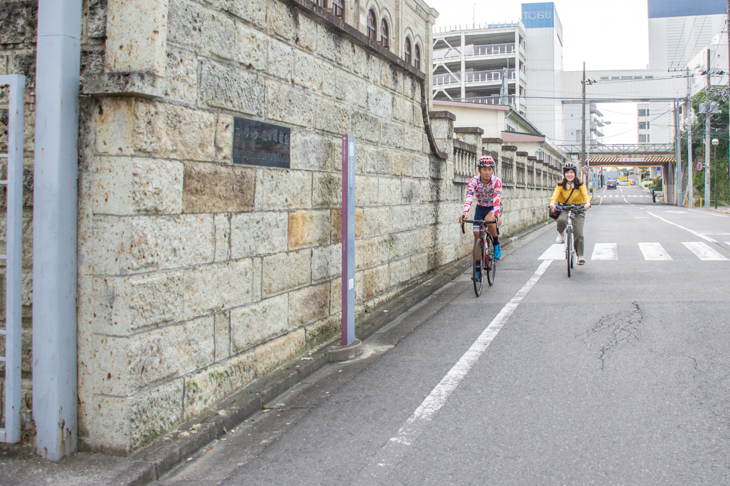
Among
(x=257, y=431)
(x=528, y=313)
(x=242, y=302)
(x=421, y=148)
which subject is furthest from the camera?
(x=421, y=148)

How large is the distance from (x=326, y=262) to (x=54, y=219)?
327 cm

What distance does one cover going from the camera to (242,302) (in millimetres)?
5117

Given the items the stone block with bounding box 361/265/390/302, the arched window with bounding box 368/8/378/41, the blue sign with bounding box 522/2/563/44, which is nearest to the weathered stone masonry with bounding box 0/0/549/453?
the stone block with bounding box 361/265/390/302

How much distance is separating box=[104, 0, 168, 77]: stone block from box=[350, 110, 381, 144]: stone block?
350 centimetres

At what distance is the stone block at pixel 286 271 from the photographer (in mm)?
5496

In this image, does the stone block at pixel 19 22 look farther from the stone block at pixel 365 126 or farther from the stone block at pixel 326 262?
the stone block at pixel 365 126

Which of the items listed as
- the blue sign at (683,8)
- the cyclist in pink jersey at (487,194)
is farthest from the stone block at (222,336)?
the blue sign at (683,8)

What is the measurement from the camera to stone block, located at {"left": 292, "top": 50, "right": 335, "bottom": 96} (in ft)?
19.8

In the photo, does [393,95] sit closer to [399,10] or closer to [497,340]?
[497,340]

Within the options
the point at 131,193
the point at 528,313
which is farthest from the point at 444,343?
the point at 131,193

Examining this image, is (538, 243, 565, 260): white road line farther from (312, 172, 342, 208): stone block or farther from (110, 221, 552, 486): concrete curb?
(312, 172, 342, 208): stone block

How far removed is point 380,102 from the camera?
321 inches

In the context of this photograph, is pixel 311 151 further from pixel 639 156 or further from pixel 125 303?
pixel 639 156

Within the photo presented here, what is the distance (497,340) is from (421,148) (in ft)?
13.2
